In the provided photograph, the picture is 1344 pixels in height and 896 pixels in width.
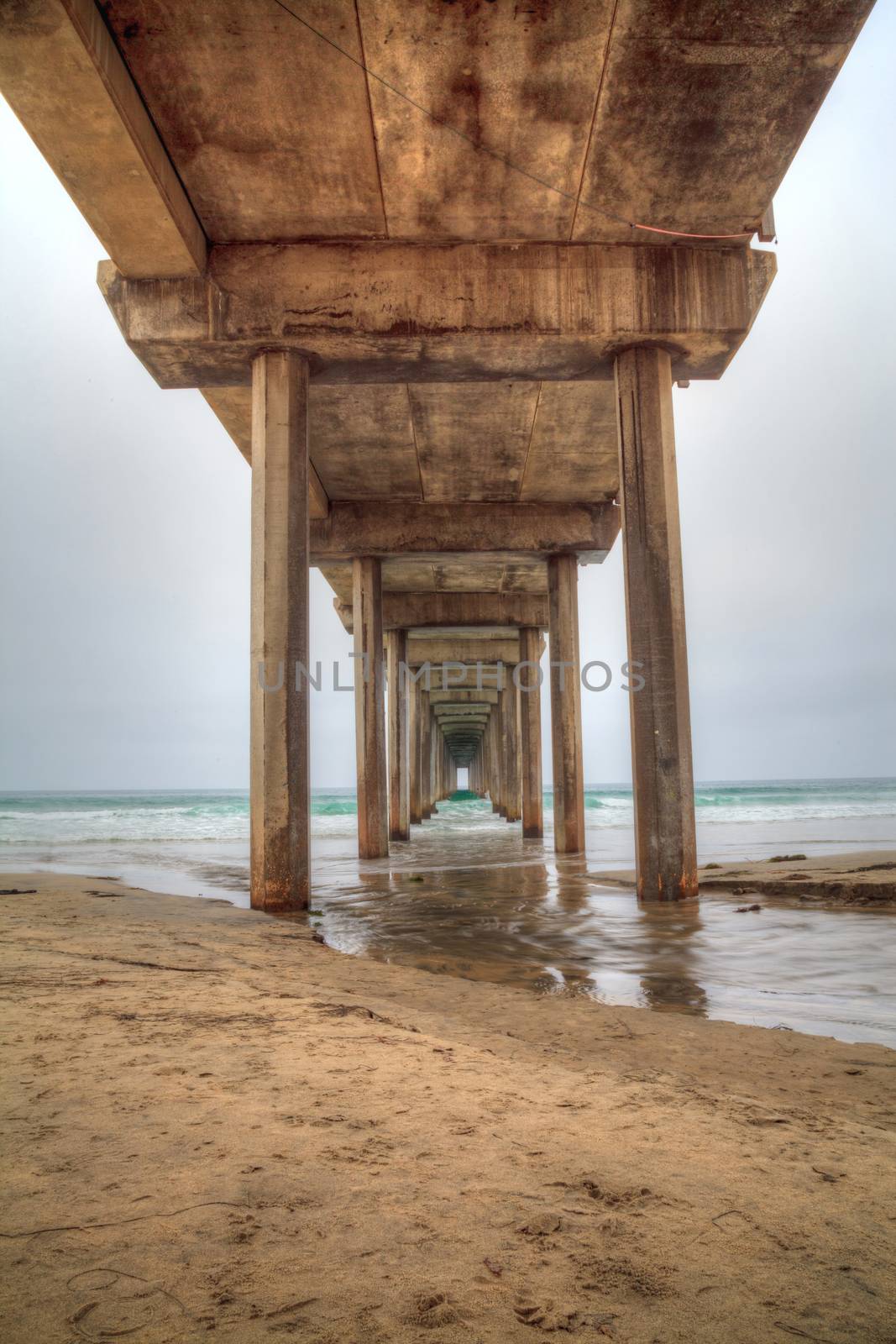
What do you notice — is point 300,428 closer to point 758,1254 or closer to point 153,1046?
point 153,1046

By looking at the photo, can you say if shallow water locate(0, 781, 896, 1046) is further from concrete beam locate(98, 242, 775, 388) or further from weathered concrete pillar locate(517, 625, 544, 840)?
concrete beam locate(98, 242, 775, 388)

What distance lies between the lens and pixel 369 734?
1390cm

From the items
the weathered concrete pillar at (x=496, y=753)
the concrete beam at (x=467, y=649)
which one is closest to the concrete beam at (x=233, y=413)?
the concrete beam at (x=467, y=649)

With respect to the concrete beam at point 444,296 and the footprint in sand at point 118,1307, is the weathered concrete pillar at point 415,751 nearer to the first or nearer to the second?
the concrete beam at point 444,296

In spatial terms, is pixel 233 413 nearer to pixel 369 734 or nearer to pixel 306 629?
pixel 306 629

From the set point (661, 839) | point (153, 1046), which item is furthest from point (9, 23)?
point (661, 839)

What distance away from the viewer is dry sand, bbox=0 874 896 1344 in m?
1.22

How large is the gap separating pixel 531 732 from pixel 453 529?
7.12 metres

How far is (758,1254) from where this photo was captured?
4.54 ft

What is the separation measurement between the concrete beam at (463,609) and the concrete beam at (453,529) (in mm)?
5415

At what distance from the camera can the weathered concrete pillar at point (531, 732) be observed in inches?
711

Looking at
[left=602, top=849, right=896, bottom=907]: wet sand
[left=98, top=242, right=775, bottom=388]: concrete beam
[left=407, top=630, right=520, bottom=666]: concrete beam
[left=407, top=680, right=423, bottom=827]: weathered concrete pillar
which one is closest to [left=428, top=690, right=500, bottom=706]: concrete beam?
[left=407, top=680, right=423, bottom=827]: weathered concrete pillar

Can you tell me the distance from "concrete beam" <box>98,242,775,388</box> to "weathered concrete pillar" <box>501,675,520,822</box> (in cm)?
1939

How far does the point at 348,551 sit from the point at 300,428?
612 centimetres
